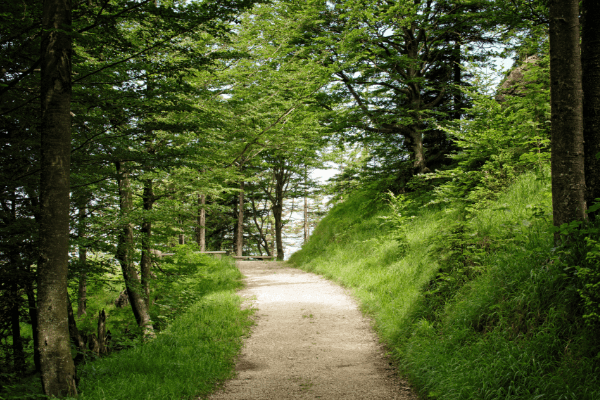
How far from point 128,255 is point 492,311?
604 cm

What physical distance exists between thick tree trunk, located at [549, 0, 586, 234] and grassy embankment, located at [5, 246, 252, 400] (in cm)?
469

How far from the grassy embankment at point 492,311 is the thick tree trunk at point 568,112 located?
0.59 metres

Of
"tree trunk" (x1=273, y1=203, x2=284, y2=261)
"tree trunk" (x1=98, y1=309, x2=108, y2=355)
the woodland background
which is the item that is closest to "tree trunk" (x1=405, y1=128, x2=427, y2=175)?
the woodland background

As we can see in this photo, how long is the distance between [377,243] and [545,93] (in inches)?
211

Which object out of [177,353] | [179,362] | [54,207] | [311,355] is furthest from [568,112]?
[177,353]

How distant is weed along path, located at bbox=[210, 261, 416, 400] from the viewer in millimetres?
4344

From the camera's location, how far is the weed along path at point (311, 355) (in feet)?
14.3

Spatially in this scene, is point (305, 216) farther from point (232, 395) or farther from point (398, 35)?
point (232, 395)

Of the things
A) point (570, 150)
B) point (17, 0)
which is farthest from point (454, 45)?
point (17, 0)

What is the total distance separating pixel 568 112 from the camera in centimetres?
356

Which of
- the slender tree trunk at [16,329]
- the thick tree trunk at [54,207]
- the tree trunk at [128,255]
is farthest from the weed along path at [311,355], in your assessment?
the slender tree trunk at [16,329]

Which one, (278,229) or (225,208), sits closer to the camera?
(225,208)

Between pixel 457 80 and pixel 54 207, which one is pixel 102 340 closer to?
pixel 54 207

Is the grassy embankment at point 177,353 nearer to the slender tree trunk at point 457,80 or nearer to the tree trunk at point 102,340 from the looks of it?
the tree trunk at point 102,340
